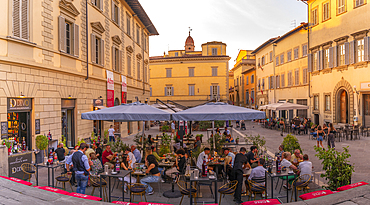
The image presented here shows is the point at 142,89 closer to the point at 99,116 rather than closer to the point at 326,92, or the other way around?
the point at 326,92

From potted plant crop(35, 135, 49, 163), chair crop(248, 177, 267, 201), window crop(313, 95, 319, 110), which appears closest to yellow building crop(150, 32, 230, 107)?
window crop(313, 95, 319, 110)

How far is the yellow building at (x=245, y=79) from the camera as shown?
50.0 meters

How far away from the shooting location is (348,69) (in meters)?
20.8

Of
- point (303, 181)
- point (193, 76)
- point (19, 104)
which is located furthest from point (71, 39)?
point (193, 76)

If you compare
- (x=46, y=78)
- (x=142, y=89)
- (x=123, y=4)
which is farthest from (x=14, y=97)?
(x=142, y=89)

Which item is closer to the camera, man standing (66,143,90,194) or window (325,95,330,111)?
man standing (66,143,90,194)

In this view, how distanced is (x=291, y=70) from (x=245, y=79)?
22551 mm

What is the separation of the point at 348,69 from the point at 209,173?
19345 millimetres

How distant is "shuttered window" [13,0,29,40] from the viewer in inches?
387

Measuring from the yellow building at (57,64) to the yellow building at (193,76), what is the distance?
2567cm

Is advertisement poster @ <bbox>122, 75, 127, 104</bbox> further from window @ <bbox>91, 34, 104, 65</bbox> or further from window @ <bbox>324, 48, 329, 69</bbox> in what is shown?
window @ <bbox>324, 48, 329, 69</bbox>

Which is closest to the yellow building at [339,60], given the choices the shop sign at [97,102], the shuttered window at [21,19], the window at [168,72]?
the shop sign at [97,102]

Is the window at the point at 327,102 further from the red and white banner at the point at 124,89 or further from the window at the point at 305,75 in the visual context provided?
the red and white banner at the point at 124,89

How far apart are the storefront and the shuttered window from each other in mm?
4010
